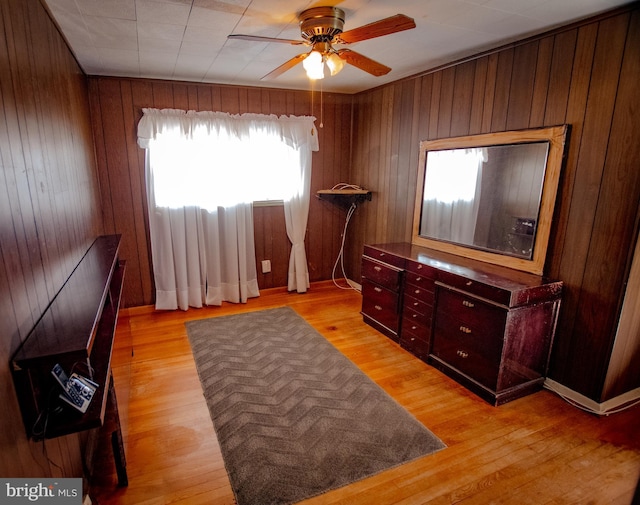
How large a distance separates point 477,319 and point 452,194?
1162mm

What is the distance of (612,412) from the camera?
2.23 m

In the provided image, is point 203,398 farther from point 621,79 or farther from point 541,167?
point 621,79

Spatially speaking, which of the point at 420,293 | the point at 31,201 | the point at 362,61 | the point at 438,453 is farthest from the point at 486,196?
the point at 31,201

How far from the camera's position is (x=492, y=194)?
2.71m

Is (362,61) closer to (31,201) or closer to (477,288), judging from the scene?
(477,288)

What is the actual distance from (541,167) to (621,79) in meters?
0.58

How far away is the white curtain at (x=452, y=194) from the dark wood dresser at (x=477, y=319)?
0.24m

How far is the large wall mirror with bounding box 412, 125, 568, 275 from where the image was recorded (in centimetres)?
238

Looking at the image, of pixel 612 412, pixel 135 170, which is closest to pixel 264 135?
pixel 135 170

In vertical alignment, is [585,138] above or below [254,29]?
below

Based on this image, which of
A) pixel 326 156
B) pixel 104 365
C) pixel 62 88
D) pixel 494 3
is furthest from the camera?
pixel 326 156

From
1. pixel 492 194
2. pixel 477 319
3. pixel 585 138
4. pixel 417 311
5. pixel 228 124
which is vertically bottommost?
pixel 417 311

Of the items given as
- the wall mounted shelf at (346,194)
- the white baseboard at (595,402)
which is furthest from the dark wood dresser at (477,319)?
the wall mounted shelf at (346,194)

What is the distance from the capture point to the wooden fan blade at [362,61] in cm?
212
